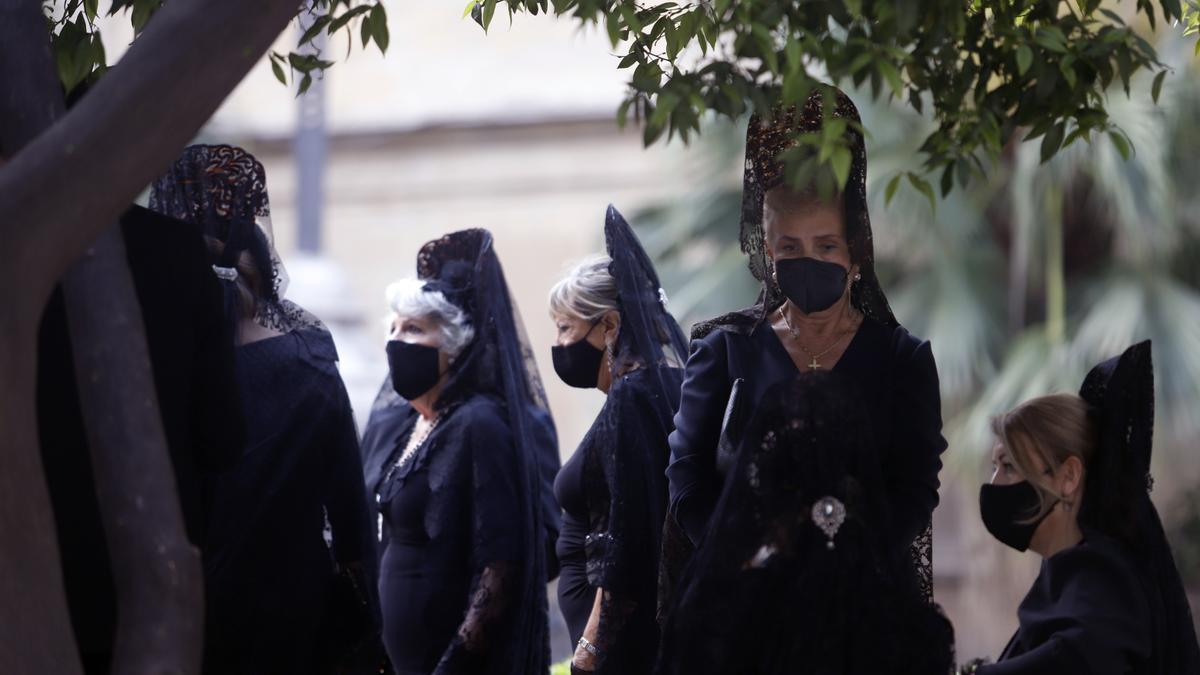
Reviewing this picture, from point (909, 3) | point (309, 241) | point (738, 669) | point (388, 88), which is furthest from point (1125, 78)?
point (388, 88)

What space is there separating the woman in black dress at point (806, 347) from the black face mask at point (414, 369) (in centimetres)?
161

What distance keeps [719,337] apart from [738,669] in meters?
0.87

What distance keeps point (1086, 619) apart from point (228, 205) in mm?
2497

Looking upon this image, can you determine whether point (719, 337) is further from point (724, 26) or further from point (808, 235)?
point (724, 26)

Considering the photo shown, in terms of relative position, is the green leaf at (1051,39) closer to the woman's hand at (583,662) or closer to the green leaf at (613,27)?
the green leaf at (613,27)

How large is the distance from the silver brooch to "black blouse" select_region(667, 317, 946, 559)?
29cm

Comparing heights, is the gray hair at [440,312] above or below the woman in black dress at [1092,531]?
above

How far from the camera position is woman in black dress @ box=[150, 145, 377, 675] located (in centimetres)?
472

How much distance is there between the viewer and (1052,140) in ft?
13.3

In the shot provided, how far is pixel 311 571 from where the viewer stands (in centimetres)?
486

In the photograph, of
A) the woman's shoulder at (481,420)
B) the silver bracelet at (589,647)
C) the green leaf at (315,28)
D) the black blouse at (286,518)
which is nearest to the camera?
the green leaf at (315,28)

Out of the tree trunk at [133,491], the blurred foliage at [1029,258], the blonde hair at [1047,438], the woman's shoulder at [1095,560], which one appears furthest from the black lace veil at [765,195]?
the blurred foliage at [1029,258]

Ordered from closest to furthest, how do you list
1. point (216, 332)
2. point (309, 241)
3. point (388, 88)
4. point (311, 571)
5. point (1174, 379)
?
point (216, 332), point (311, 571), point (1174, 379), point (309, 241), point (388, 88)

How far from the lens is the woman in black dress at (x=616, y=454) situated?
4.87 m
